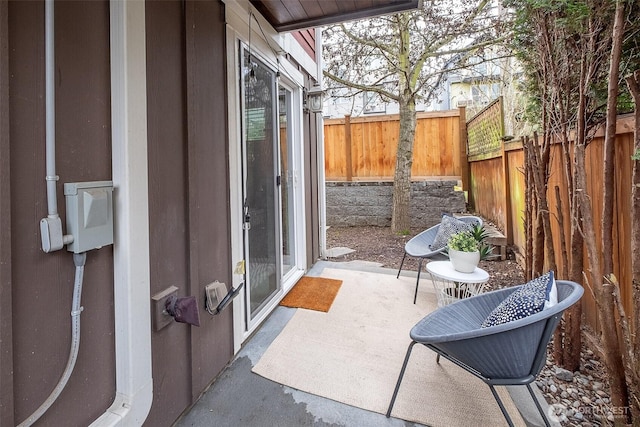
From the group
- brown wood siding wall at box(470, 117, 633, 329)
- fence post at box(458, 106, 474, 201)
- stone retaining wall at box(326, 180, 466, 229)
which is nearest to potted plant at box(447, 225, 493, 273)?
brown wood siding wall at box(470, 117, 633, 329)

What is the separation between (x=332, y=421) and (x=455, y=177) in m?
5.76

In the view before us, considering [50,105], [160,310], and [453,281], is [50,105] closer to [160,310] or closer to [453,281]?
[160,310]

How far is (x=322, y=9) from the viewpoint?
2303mm

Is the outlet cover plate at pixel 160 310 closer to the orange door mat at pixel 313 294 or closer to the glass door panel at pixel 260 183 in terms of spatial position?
the glass door panel at pixel 260 183

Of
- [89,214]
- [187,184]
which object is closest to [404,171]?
[187,184]

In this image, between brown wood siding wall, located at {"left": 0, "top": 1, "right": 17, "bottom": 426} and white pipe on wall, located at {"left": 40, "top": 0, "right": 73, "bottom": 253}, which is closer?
brown wood siding wall, located at {"left": 0, "top": 1, "right": 17, "bottom": 426}

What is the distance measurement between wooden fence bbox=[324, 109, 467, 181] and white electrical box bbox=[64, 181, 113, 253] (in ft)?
19.5

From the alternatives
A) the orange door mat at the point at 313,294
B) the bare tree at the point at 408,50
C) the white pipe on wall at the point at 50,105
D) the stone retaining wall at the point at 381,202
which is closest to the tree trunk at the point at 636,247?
the orange door mat at the point at 313,294

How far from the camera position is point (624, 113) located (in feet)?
5.37

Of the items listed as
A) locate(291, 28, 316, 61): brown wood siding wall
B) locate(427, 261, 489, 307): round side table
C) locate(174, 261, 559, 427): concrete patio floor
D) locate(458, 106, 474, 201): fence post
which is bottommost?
locate(174, 261, 559, 427): concrete patio floor

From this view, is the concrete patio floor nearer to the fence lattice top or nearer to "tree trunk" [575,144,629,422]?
"tree trunk" [575,144,629,422]

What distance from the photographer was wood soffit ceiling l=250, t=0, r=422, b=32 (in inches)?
86.6

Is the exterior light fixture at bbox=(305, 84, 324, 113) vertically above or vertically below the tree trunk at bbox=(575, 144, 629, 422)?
above

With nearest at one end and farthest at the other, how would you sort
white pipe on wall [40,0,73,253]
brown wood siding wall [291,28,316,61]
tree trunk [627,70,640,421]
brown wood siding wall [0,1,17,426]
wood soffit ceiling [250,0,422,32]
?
brown wood siding wall [0,1,17,426] < white pipe on wall [40,0,73,253] < tree trunk [627,70,640,421] < wood soffit ceiling [250,0,422,32] < brown wood siding wall [291,28,316,61]
